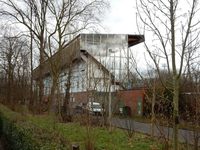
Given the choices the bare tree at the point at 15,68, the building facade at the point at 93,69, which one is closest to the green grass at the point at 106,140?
the building facade at the point at 93,69

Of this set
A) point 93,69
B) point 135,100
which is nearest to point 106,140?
point 93,69

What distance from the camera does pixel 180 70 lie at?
6121mm

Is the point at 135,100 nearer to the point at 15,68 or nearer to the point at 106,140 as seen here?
the point at 15,68

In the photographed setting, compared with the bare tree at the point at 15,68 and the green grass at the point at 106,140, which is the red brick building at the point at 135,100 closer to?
the bare tree at the point at 15,68

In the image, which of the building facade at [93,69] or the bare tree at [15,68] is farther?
the bare tree at [15,68]

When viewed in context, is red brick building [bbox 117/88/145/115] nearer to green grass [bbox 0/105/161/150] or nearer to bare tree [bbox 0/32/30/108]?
bare tree [bbox 0/32/30/108]

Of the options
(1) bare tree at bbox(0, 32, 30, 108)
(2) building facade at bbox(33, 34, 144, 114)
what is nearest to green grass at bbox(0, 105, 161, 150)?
(2) building facade at bbox(33, 34, 144, 114)

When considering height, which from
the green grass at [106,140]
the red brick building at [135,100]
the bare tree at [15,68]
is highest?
the bare tree at [15,68]

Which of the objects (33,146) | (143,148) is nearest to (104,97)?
(143,148)

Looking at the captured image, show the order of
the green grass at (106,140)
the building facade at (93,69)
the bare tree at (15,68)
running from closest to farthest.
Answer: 1. the green grass at (106,140)
2. the building facade at (93,69)
3. the bare tree at (15,68)

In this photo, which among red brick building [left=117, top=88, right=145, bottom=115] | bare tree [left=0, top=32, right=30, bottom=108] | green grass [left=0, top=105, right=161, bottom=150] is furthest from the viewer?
red brick building [left=117, top=88, right=145, bottom=115]

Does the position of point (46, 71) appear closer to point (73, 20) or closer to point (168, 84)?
point (73, 20)

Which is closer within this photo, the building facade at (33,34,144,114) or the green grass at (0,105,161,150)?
the green grass at (0,105,161,150)

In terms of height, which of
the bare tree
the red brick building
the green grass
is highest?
the bare tree
